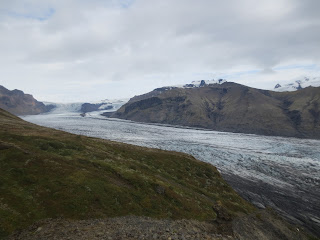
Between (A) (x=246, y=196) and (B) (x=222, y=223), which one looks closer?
(B) (x=222, y=223)

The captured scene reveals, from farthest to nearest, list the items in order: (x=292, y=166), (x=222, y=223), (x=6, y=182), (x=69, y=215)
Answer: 1. (x=292, y=166)
2. (x=222, y=223)
3. (x=6, y=182)
4. (x=69, y=215)

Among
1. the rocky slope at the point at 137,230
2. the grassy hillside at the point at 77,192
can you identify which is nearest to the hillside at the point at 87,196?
the grassy hillside at the point at 77,192

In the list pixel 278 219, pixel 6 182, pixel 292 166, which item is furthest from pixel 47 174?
pixel 292 166

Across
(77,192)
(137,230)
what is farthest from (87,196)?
(137,230)

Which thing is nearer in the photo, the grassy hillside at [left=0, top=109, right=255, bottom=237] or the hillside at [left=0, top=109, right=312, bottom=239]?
the hillside at [left=0, top=109, right=312, bottom=239]

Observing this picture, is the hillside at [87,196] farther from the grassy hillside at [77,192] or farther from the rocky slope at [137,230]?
the rocky slope at [137,230]

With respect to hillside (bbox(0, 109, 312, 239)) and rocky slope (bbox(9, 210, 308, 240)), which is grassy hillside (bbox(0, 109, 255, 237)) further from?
rocky slope (bbox(9, 210, 308, 240))

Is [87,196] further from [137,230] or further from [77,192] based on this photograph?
[137,230]

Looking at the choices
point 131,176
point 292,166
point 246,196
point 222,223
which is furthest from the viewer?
point 292,166

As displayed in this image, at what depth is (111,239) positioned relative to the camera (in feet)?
71.7

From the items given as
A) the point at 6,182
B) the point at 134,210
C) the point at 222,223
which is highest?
the point at 6,182

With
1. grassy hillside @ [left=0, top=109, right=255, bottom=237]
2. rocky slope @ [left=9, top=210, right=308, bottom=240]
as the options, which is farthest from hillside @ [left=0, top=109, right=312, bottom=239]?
rocky slope @ [left=9, top=210, right=308, bottom=240]

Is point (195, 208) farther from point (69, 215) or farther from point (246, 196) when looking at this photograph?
point (246, 196)

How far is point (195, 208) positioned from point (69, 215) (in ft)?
68.0
